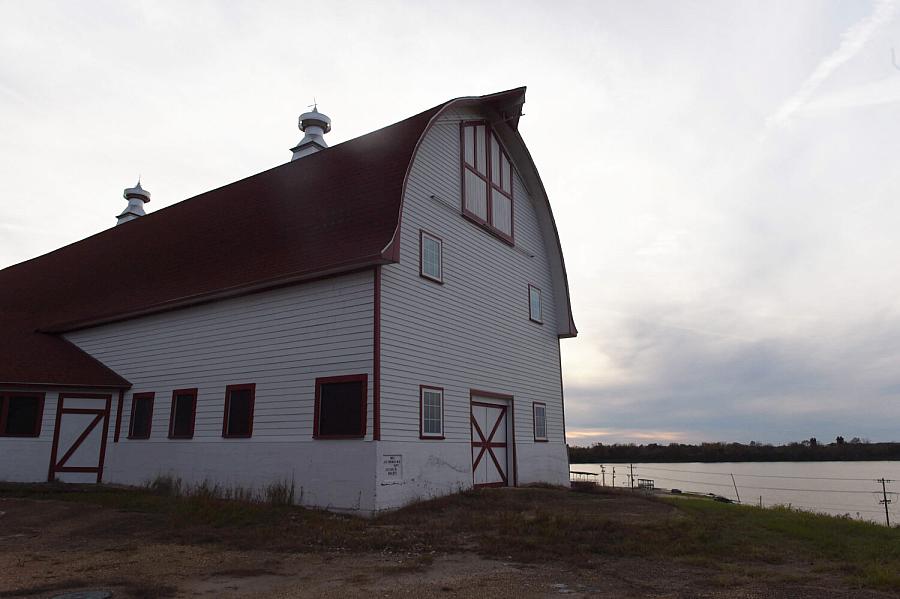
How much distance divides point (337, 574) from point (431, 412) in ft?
21.6

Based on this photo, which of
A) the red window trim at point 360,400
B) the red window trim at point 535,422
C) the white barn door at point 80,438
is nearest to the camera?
the red window trim at point 360,400

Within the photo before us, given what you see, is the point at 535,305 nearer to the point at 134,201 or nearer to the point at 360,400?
the point at 360,400

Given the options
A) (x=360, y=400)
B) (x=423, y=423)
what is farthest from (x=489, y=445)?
(x=360, y=400)

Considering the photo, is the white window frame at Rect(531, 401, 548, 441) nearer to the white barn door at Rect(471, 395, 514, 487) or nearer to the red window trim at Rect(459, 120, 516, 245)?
the white barn door at Rect(471, 395, 514, 487)

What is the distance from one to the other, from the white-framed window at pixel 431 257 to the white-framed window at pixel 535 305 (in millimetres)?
4909

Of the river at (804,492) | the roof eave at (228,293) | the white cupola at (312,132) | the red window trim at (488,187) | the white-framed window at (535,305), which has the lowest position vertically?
the river at (804,492)

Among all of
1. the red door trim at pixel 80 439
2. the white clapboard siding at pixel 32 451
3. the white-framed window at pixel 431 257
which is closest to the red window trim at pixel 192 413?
the red door trim at pixel 80 439

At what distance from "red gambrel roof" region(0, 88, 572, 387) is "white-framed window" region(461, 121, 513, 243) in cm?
127

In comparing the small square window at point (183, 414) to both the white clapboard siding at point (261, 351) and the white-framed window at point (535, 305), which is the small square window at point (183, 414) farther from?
the white-framed window at point (535, 305)

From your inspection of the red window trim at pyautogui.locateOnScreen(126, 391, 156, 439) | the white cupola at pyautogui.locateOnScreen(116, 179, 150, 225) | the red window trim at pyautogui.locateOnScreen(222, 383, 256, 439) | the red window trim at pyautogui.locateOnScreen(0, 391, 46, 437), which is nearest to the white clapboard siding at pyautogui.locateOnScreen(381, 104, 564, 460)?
the red window trim at pyautogui.locateOnScreen(222, 383, 256, 439)

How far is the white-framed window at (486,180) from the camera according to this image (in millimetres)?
17969

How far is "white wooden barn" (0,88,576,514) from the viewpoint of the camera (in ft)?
45.6

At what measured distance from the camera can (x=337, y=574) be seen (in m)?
8.29


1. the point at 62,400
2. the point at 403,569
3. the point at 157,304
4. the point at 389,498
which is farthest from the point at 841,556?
the point at 62,400
